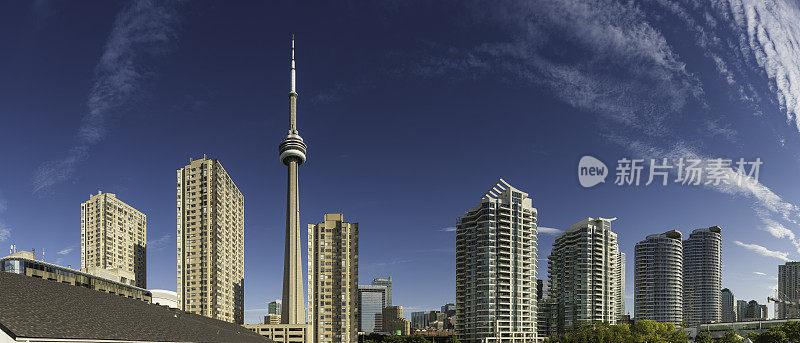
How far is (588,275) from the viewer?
449 ft

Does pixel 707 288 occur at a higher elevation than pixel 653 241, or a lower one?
lower

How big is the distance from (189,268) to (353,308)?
4482 centimetres

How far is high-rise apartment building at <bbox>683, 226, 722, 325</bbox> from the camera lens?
19000cm

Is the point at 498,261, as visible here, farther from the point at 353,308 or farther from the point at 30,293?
the point at 30,293

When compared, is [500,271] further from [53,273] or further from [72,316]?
[72,316]

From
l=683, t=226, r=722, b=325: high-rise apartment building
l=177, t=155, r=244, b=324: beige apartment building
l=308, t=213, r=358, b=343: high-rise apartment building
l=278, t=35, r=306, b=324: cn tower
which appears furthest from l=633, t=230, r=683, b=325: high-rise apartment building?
l=177, t=155, r=244, b=324: beige apartment building

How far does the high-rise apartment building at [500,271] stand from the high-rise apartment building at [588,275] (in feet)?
70.9

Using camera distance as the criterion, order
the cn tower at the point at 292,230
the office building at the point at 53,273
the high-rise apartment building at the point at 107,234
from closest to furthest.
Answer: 1. the office building at the point at 53,273
2. the cn tower at the point at 292,230
3. the high-rise apartment building at the point at 107,234

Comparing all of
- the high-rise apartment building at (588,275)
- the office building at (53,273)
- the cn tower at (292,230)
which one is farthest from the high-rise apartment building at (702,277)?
the office building at (53,273)

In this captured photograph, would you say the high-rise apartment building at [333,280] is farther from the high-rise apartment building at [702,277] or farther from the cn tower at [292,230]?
the high-rise apartment building at [702,277]

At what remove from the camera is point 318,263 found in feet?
445

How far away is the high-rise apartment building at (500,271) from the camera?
116125mm

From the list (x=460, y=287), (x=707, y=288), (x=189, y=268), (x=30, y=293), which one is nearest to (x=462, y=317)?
(x=460, y=287)

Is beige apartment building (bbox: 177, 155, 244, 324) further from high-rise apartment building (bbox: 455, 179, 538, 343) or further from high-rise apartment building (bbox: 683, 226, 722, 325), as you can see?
high-rise apartment building (bbox: 683, 226, 722, 325)
